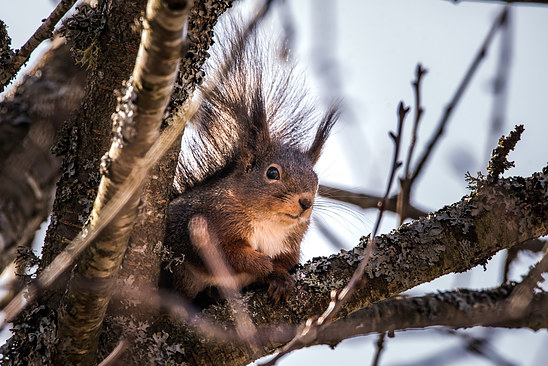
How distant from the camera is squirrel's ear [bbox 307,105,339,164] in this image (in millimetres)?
3404

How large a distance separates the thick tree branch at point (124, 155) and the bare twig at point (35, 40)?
2.40 feet

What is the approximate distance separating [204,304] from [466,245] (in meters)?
1.26

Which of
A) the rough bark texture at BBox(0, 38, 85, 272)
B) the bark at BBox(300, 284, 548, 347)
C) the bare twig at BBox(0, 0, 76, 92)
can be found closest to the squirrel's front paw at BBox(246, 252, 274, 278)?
the bark at BBox(300, 284, 548, 347)

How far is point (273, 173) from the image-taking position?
304 centimetres

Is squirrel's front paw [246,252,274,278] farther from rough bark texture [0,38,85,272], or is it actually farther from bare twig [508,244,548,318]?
rough bark texture [0,38,85,272]

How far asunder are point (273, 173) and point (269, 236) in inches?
14.3

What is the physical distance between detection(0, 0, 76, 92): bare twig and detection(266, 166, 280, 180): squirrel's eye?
1411mm

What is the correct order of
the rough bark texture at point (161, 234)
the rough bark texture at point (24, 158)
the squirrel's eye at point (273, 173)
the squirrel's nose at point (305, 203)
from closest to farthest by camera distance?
1. the rough bark texture at point (24, 158)
2. the rough bark texture at point (161, 234)
3. the squirrel's nose at point (305, 203)
4. the squirrel's eye at point (273, 173)

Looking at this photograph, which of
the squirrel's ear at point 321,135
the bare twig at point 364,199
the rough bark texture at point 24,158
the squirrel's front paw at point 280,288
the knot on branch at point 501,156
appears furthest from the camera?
the bare twig at point 364,199

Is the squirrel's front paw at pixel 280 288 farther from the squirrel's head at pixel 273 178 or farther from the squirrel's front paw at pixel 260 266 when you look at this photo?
the squirrel's head at pixel 273 178

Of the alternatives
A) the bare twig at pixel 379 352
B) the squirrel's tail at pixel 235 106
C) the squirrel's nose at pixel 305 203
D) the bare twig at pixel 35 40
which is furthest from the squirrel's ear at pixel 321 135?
the bare twig at pixel 35 40

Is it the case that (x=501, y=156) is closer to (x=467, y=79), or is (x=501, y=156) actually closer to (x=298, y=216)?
(x=467, y=79)

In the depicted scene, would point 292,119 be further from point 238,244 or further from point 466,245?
point 466,245

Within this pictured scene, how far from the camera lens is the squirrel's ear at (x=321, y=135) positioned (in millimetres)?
3404
